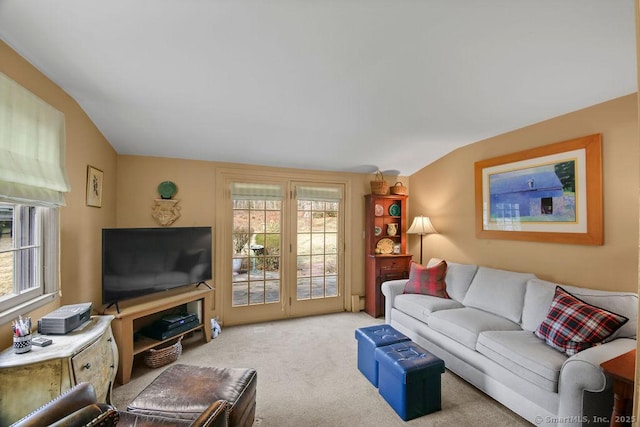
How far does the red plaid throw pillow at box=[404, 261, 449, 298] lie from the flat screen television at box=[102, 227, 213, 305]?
2467 mm

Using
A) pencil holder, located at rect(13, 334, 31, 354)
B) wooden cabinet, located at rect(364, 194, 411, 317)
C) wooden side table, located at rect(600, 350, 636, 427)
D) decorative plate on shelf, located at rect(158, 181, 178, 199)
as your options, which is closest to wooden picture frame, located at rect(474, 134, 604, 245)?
wooden cabinet, located at rect(364, 194, 411, 317)

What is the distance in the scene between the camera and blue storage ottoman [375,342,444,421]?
192cm

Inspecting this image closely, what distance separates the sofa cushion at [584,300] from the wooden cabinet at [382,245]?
1758 millimetres

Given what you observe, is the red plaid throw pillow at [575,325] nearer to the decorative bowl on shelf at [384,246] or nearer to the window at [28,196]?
the decorative bowl on shelf at [384,246]

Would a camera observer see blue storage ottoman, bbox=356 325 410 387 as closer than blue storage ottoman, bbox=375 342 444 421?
No

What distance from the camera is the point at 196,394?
156cm

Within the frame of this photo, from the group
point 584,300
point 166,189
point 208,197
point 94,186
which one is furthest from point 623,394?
point 166,189

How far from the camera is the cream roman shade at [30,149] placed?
1.46 m

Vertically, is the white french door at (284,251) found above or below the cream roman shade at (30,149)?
below

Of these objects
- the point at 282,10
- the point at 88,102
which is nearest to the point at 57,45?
the point at 88,102

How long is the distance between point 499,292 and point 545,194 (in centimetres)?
103

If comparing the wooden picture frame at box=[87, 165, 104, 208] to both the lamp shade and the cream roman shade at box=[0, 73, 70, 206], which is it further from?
the lamp shade

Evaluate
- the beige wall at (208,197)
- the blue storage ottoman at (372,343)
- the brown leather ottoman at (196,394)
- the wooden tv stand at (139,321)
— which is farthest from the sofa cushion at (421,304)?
the wooden tv stand at (139,321)

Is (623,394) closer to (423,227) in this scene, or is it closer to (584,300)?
(584,300)
